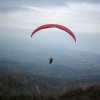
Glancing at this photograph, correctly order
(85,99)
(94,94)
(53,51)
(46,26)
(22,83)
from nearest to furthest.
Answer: (46,26) < (85,99) < (94,94) < (22,83) < (53,51)

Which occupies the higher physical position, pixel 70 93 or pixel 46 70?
pixel 70 93

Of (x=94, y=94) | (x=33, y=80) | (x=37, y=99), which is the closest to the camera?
(x=94, y=94)

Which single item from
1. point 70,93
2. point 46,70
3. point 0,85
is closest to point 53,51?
point 46,70

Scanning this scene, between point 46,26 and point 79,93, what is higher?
point 46,26

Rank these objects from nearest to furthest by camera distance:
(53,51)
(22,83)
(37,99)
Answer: (37,99), (22,83), (53,51)

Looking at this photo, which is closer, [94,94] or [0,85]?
[94,94]

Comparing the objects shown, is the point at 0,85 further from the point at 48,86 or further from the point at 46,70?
the point at 46,70

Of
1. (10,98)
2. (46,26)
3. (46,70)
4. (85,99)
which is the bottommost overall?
(46,70)

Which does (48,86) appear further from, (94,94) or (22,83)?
(94,94)

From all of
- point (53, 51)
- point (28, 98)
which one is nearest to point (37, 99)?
point (28, 98)
